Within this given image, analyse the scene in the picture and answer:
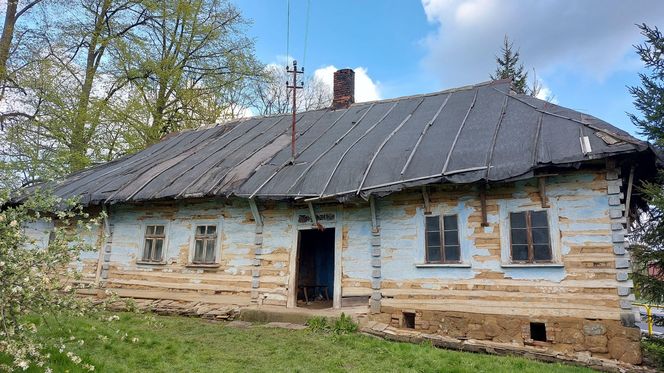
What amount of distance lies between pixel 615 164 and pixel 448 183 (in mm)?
2935

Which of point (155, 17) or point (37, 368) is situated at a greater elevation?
point (155, 17)

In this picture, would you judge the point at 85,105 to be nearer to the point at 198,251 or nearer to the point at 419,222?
the point at 198,251

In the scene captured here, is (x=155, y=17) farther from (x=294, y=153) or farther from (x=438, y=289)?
(x=438, y=289)

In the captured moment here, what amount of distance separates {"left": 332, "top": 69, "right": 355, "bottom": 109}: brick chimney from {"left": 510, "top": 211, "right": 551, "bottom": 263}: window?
9.00 meters

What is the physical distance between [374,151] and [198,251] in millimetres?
5273

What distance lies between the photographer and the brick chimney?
52.4 ft

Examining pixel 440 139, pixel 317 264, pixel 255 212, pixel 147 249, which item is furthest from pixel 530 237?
pixel 147 249

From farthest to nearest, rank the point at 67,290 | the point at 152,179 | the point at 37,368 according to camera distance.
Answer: the point at 152,179, the point at 37,368, the point at 67,290

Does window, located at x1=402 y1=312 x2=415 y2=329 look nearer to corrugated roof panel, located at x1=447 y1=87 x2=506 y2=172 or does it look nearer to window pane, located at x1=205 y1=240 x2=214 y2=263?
corrugated roof panel, located at x1=447 y1=87 x2=506 y2=172

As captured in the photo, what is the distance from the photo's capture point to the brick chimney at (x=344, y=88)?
16.0 m

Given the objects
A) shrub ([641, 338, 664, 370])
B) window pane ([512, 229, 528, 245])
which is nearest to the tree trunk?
window pane ([512, 229, 528, 245])

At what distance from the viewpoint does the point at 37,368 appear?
4.95 metres

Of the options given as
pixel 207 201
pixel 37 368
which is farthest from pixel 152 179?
pixel 37 368

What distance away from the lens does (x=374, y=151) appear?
10586 mm
